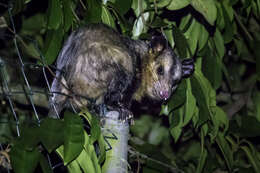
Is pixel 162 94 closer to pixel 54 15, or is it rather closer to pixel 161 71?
pixel 161 71

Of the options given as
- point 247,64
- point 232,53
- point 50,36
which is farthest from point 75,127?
point 247,64

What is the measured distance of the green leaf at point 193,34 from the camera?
3.74 meters

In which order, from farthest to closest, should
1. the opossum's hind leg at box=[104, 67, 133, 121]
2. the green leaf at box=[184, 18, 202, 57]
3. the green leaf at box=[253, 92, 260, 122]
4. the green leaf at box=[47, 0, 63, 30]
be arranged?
1. the green leaf at box=[253, 92, 260, 122]
2. the green leaf at box=[184, 18, 202, 57]
3. the opossum's hind leg at box=[104, 67, 133, 121]
4. the green leaf at box=[47, 0, 63, 30]

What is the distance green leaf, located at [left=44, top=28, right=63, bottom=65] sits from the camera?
120 inches

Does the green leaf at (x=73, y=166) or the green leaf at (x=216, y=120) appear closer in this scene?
the green leaf at (x=73, y=166)

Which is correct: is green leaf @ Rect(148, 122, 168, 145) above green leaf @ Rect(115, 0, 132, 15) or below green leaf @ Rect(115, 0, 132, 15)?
below

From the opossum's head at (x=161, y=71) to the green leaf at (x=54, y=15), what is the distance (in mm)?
1252

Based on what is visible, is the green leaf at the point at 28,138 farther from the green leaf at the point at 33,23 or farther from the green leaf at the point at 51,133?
the green leaf at the point at 33,23

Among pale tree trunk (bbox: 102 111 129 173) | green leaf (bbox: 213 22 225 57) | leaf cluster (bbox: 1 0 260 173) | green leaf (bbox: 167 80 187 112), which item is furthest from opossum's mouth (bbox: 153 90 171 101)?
pale tree trunk (bbox: 102 111 129 173)

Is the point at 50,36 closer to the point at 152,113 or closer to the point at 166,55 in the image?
the point at 166,55

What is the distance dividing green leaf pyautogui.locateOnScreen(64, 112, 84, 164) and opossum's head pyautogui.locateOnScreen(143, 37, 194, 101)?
1885mm

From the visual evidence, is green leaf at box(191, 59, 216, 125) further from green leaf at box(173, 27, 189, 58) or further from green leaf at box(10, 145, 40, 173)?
green leaf at box(10, 145, 40, 173)

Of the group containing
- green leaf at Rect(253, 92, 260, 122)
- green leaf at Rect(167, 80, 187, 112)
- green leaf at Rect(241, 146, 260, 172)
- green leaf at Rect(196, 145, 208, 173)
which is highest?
green leaf at Rect(167, 80, 187, 112)

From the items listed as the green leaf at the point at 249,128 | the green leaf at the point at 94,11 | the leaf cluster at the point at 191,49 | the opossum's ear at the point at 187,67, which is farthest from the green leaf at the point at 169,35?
the green leaf at the point at 249,128
